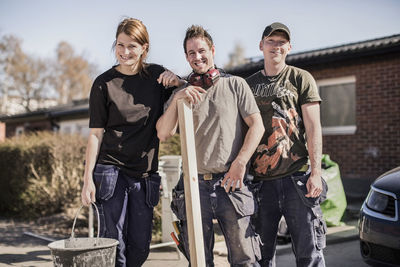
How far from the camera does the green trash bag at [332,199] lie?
6.30 metres

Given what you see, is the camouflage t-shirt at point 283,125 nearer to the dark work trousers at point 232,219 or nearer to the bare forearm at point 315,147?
the bare forearm at point 315,147

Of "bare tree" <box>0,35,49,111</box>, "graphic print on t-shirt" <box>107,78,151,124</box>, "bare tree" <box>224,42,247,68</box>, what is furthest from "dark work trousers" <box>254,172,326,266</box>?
"bare tree" <box>224,42,247,68</box>

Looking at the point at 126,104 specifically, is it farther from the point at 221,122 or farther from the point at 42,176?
the point at 42,176

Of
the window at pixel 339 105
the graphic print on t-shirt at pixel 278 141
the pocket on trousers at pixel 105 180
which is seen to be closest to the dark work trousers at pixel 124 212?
the pocket on trousers at pixel 105 180

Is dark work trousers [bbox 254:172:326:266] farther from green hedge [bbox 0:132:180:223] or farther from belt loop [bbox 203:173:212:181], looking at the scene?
green hedge [bbox 0:132:180:223]

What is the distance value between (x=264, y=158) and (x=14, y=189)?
299 inches

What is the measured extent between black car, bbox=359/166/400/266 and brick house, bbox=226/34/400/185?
5.31m

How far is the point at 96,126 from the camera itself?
296cm

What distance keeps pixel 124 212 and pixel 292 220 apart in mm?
1163

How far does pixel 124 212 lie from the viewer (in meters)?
2.95

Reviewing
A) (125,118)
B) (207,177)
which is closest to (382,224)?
(207,177)

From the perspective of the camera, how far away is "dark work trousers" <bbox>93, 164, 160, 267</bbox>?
2900mm

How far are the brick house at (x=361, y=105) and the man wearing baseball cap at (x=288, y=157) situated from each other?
6721 millimetres

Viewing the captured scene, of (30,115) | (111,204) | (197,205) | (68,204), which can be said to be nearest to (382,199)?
(197,205)
